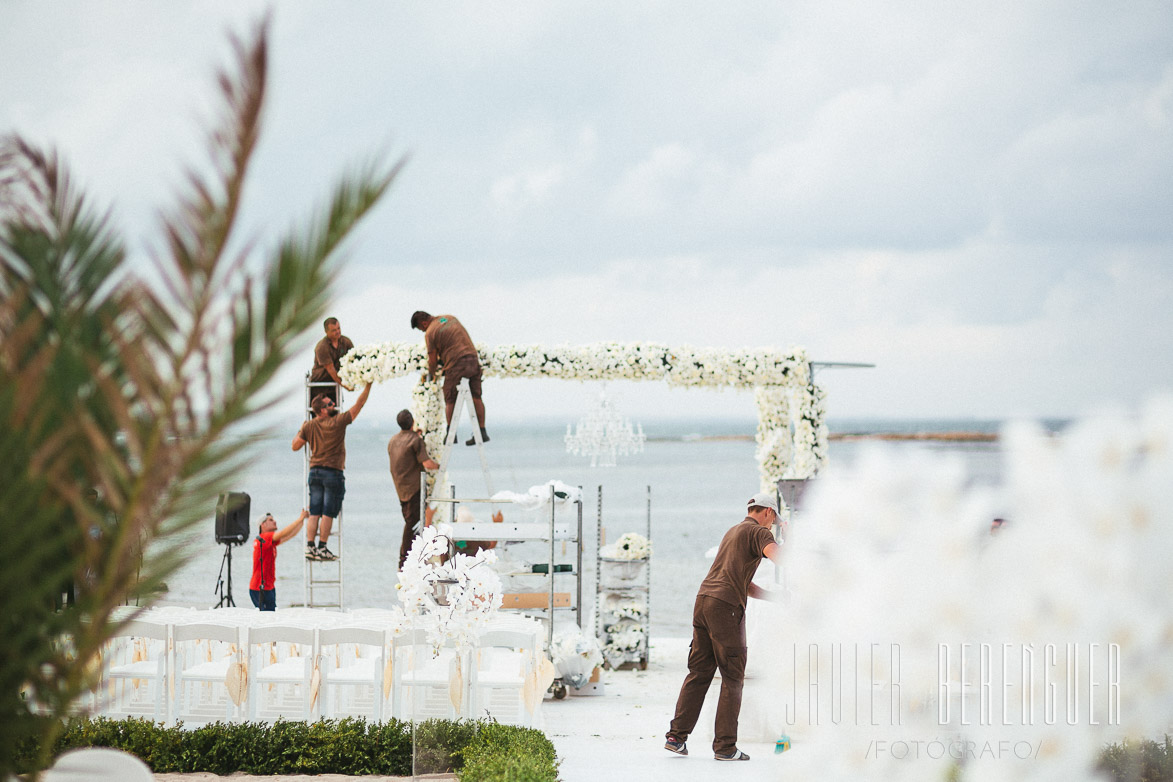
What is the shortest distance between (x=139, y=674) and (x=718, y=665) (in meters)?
4.14

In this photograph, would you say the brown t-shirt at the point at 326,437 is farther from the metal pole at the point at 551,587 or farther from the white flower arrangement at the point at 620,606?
the white flower arrangement at the point at 620,606

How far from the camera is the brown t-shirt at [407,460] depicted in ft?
34.2

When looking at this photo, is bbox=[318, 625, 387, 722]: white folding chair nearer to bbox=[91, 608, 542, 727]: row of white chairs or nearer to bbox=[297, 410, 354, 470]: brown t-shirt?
bbox=[91, 608, 542, 727]: row of white chairs

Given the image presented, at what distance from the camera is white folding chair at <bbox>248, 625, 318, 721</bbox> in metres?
6.70

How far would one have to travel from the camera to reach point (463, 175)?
4166 cm

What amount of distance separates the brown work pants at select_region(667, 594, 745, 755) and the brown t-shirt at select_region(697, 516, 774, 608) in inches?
2.8

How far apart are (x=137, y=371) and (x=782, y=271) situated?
142ft

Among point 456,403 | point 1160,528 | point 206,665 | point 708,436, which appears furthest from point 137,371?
point 708,436

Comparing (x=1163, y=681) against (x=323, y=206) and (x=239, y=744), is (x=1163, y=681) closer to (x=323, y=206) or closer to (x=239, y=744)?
(x=323, y=206)

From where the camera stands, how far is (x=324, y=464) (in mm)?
10531

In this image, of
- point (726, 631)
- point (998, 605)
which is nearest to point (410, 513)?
point (726, 631)

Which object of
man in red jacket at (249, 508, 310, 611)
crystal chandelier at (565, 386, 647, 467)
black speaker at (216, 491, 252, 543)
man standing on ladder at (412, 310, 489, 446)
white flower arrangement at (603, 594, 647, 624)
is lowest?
white flower arrangement at (603, 594, 647, 624)

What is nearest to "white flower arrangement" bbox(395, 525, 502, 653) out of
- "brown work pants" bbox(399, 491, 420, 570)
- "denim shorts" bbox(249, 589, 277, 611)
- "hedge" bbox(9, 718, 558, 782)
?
"hedge" bbox(9, 718, 558, 782)

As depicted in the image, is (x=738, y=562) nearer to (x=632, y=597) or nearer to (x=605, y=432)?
(x=632, y=597)
